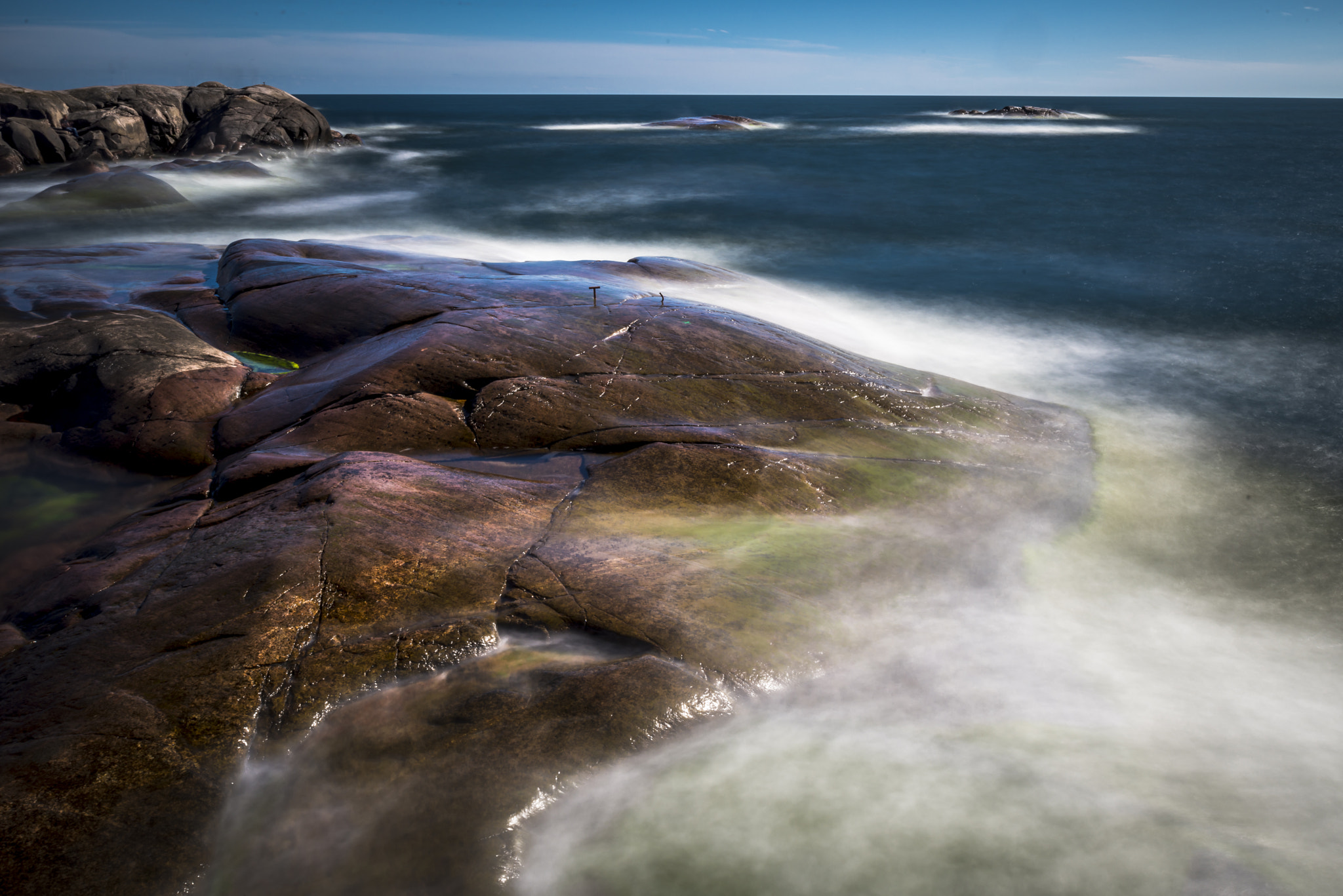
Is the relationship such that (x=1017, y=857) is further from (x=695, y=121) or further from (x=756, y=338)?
(x=695, y=121)

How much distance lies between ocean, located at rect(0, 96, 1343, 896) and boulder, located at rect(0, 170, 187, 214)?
0.79 metres

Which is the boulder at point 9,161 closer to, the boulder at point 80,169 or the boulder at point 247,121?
the boulder at point 80,169

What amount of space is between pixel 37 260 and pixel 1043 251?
20.2m

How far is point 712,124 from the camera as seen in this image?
66.6 metres

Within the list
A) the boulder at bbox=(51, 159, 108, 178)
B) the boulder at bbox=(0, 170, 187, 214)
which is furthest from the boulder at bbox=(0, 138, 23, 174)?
the boulder at bbox=(0, 170, 187, 214)

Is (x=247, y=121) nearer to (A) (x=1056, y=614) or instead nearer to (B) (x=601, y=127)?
(B) (x=601, y=127)

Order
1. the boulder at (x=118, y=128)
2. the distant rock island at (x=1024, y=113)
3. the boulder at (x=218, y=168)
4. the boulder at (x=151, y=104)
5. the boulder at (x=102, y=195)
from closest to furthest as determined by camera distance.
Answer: the boulder at (x=102, y=195)
the boulder at (x=218, y=168)
the boulder at (x=118, y=128)
the boulder at (x=151, y=104)
the distant rock island at (x=1024, y=113)

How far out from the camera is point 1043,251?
64.0 ft

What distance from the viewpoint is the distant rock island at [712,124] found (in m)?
66.0

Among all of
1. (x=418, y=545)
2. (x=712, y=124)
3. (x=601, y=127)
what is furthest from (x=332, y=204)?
(x=601, y=127)

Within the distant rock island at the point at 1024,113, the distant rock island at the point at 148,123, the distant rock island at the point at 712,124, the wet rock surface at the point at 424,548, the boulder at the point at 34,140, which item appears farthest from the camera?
the distant rock island at the point at 1024,113

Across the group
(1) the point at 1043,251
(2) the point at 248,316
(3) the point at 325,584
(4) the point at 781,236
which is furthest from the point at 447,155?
(3) the point at 325,584

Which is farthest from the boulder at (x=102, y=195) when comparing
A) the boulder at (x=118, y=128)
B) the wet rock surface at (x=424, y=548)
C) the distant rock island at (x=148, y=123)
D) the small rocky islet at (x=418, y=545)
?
the boulder at (x=118, y=128)

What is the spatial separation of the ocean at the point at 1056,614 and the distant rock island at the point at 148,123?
1421 cm
